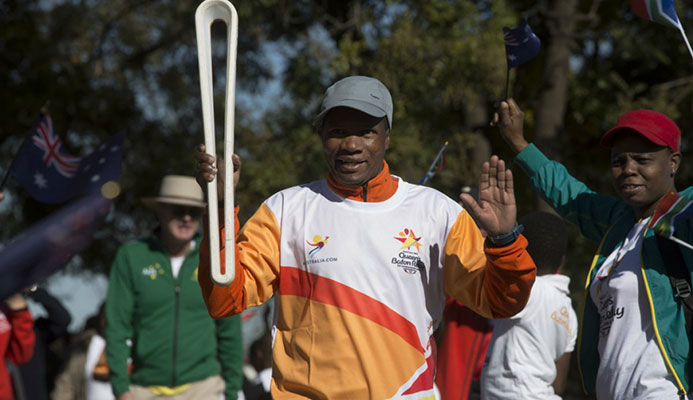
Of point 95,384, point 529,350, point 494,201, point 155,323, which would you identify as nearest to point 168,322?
point 155,323

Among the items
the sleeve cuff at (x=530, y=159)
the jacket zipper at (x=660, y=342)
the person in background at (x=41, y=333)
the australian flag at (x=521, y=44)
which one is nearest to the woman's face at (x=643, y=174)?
the jacket zipper at (x=660, y=342)

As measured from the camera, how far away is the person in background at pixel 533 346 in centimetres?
511

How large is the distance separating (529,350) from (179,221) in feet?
9.64

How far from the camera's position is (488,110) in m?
12.9

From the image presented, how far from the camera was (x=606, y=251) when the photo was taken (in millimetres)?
4605

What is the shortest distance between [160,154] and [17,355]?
Result: 6.90 m

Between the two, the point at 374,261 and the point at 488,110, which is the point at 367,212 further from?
the point at 488,110

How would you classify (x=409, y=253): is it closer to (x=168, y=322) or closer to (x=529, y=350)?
(x=529, y=350)

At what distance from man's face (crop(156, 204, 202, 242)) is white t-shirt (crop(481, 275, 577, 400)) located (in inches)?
104

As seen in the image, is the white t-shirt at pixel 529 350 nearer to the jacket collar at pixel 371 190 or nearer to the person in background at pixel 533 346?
the person in background at pixel 533 346

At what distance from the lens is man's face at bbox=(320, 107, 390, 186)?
3926 mm

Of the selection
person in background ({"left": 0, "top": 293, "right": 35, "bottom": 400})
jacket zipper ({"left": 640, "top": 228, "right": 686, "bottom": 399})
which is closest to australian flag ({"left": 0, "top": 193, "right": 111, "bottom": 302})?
jacket zipper ({"left": 640, "top": 228, "right": 686, "bottom": 399})

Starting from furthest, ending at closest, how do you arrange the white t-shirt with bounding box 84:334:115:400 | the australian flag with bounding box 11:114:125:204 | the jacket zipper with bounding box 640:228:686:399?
the white t-shirt with bounding box 84:334:115:400 < the australian flag with bounding box 11:114:125:204 < the jacket zipper with bounding box 640:228:686:399

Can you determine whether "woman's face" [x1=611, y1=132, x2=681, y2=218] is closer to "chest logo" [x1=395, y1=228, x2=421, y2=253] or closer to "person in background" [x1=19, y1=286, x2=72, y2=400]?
"chest logo" [x1=395, y1=228, x2=421, y2=253]
